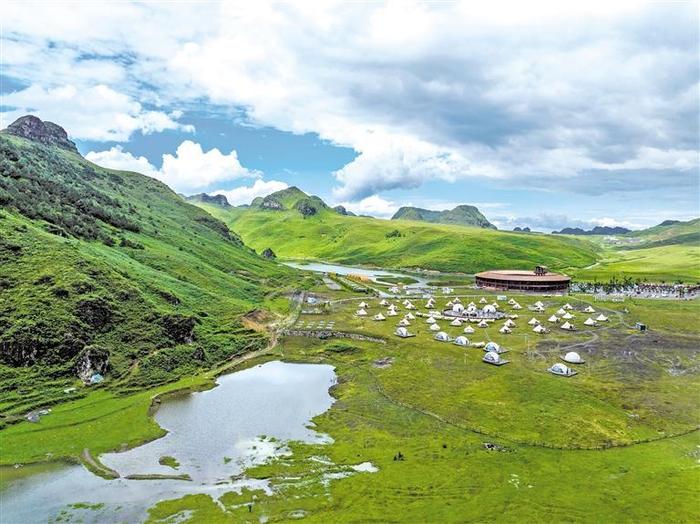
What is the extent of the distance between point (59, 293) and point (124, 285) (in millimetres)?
17663

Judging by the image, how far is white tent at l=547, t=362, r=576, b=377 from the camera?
98250 millimetres

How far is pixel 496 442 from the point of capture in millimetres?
72062

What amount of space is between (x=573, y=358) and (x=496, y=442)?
44939mm

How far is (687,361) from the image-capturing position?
10806 centimetres

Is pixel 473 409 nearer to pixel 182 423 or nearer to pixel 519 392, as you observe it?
pixel 519 392

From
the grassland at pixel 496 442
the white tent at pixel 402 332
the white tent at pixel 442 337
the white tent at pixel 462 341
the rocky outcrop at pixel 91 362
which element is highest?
the rocky outcrop at pixel 91 362

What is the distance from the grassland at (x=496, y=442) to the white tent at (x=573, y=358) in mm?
2354

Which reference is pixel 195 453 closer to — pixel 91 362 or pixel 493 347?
pixel 91 362

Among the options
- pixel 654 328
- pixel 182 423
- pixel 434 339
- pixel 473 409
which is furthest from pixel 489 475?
pixel 654 328

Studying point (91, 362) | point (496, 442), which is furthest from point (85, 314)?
point (496, 442)

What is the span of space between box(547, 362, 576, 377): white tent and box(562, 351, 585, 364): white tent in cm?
660

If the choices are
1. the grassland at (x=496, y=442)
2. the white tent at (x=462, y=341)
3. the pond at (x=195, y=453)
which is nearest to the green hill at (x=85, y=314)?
the pond at (x=195, y=453)

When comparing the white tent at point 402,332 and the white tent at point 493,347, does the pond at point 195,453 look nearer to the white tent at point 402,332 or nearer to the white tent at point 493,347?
the white tent at point 402,332

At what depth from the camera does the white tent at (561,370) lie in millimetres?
98250
